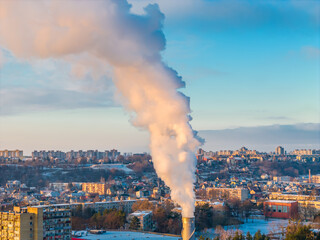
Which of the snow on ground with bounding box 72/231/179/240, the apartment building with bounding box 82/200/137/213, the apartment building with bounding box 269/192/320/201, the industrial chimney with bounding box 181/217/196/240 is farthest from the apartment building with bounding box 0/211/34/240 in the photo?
the apartment building with bounding box 269/192/320/201

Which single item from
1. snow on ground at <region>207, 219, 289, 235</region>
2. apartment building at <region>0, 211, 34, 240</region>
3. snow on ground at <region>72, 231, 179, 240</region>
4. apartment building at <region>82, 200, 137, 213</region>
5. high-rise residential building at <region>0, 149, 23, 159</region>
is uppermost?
high-rise residential building at <region>0, 149, 23, 159</region>

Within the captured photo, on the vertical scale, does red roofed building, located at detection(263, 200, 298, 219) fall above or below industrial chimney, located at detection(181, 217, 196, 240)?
below

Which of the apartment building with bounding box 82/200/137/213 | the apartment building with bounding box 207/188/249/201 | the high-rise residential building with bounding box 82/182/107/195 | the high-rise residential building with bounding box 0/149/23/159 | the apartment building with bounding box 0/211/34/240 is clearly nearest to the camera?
the apartment building with bounding box 0/211/34/240

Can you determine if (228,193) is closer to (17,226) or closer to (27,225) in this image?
(27,225)

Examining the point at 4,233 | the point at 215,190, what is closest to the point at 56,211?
the point at 4,233

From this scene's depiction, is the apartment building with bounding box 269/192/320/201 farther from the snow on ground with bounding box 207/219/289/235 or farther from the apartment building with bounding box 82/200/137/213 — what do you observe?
the apartment building with bounding box 82/200/137/213

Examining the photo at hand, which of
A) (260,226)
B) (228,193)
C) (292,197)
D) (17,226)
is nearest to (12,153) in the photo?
(228,193)

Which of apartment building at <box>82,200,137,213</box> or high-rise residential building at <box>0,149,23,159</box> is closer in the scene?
apartment building at <box>82,200,137,213</box>

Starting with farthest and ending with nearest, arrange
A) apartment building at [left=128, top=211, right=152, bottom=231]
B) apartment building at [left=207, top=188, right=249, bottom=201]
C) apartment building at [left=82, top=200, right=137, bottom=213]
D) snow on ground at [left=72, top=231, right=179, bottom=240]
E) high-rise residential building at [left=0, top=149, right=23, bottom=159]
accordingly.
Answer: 1. high-rise residential building at [left=0, top=149, right=23, bottom=159]
2. apartment building at [left=207, top=188, right=249, bottom=201]
3. apartment building at [left=82, top=200, right=137, bottom=213]
4. apartment building at [left=128, top=211, right=152, bottom=231]
5. snow on ground at [left=72, top=231, right=179, bottom=240]

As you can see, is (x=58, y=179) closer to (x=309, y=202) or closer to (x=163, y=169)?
(x=309, y=202)

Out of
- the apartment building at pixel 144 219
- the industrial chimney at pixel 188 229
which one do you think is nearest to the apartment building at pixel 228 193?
the apartment building at pixel 144 219

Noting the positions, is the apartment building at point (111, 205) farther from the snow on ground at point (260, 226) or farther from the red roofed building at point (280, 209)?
the red roofed building at point (280, 209)
